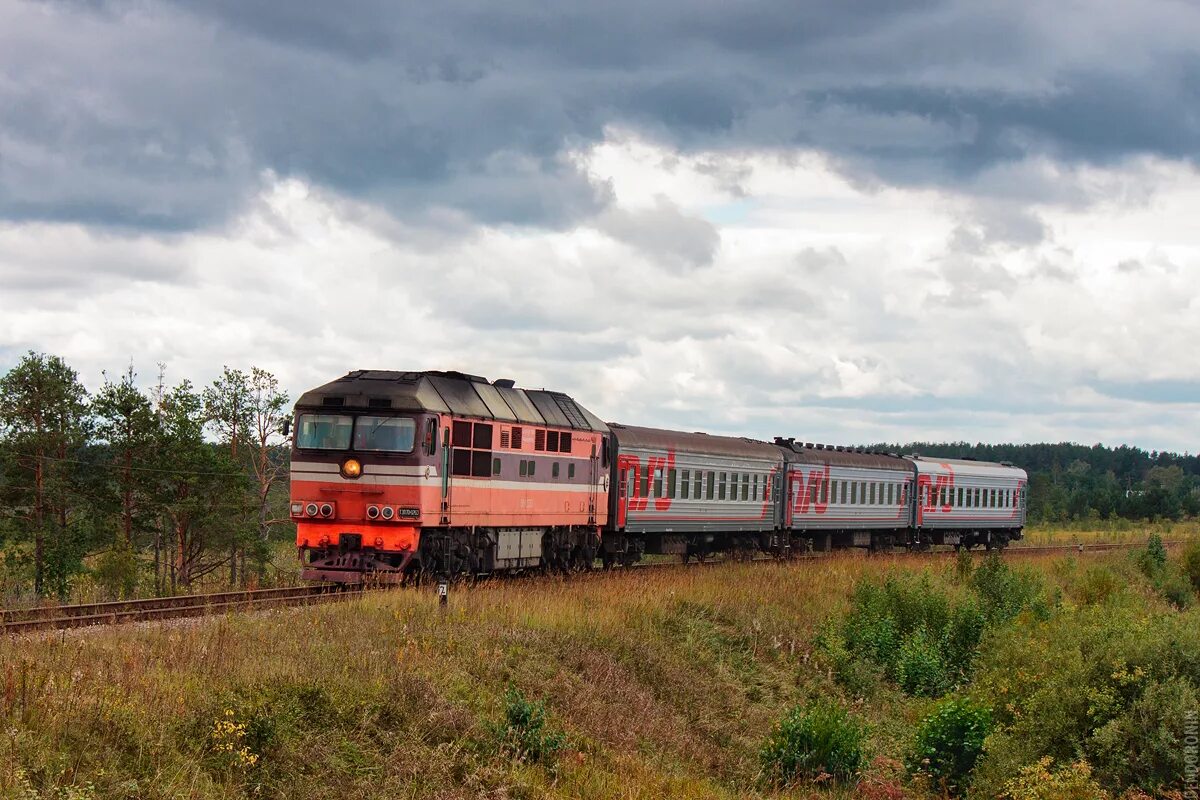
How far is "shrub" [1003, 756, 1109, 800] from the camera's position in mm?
15672

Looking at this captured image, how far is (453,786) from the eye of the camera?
1293 centimetres

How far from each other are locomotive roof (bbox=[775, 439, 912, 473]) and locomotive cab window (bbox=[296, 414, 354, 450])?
22436 millimetres

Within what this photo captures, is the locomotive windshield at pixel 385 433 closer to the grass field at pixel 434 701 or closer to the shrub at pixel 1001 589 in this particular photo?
the grass field at pixel 434 701

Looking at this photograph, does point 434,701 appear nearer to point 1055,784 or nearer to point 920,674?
point 1055,784

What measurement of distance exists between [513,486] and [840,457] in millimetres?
22557

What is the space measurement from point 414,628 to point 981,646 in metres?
14.7

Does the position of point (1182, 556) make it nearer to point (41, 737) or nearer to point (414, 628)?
point (414, 628)

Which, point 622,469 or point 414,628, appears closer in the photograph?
point 414,628

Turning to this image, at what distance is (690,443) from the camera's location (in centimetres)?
3738

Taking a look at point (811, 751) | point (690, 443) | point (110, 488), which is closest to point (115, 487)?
point (110, 488)

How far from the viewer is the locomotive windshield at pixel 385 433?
76.9 feet

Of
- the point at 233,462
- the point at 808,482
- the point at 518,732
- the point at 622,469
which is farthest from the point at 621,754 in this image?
the point at 233,462

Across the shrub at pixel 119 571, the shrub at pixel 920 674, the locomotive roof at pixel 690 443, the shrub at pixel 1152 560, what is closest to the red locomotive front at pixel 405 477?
the locomotive roof at pixel 690 443

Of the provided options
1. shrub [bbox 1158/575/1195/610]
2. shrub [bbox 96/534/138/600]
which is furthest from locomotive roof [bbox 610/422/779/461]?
shrub [bbox 96/534/138/600]
